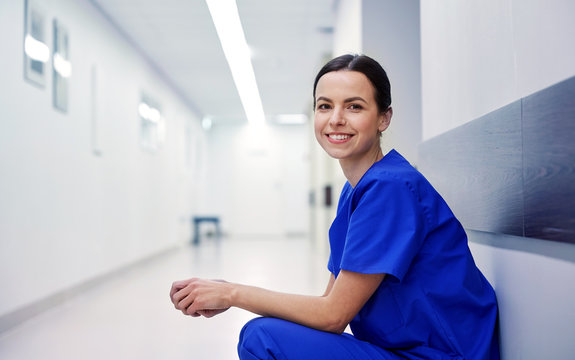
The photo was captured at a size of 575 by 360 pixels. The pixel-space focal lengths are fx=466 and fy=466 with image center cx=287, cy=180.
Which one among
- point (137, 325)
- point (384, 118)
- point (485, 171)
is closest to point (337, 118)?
point (384, 118)

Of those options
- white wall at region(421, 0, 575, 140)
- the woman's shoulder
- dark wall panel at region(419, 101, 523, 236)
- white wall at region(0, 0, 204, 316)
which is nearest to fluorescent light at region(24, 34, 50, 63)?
white wall at region(0, 0, 204, 316)

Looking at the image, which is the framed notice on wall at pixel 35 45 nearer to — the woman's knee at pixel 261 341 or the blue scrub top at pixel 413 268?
the woman's knee at pixel 261 341

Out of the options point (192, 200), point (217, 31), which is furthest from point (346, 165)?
point (192, 200)

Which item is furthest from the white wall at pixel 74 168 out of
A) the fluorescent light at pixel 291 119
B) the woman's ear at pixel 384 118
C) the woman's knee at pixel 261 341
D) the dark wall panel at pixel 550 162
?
the fluorescent light at pixel 291 119

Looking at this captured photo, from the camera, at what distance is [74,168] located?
13.5ft

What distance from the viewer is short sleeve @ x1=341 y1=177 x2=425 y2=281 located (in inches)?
41.7

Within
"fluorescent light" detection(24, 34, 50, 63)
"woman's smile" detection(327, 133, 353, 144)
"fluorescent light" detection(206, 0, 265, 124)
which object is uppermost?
"fluorescent light" detection(206, 0, 265, 124)

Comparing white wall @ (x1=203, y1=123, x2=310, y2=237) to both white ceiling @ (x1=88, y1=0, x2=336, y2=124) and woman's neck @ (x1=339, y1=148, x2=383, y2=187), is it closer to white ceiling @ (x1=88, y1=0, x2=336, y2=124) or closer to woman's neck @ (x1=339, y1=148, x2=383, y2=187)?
white ceiling @ (x1=88, y1=0, x2=336, y2=124)

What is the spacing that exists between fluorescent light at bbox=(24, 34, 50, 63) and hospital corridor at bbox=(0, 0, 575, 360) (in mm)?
22

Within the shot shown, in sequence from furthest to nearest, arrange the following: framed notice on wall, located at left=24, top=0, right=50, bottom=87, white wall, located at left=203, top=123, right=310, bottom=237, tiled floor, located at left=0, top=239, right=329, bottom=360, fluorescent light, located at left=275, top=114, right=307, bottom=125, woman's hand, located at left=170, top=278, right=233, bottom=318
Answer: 1. white wall, located at left=203, top=123, right=310, bottom=237
2. fluorescent light, located at left=275, top=114, right=307, bottom=125
3. framed notice on wall, located at left=24, top=0, right=50, bottom=87
4. tiled floor, located at left=0, top=239, right=329, bottom=360
5. woman's hand, located at left=170, top=278, right=233, bottom=318

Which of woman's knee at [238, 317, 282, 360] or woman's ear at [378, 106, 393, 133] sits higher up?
woman's ear at [378, 106, 393, 133]

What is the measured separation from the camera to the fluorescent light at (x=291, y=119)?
1155 cm

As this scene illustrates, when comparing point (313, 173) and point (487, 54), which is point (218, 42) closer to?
point (313, 173)

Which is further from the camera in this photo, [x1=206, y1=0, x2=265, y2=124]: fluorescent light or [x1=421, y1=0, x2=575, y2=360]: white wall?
[x1=206, y1=0, x2=265, y2=124]: fluorescent light
